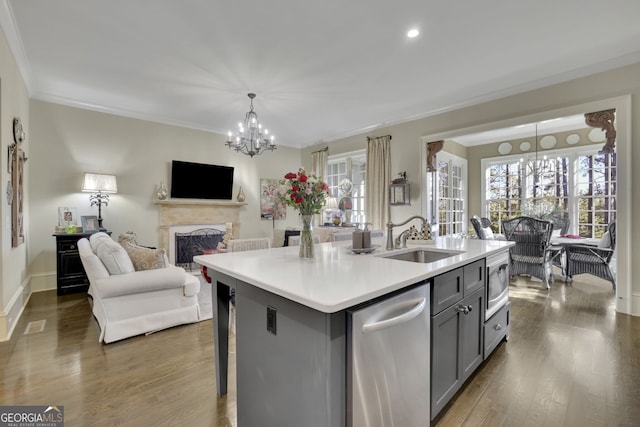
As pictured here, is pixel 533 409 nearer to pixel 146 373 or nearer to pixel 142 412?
pixel 142 412

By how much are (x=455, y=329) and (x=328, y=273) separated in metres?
0.93

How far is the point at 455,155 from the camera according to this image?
278 inches

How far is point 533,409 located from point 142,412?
2.38 metres

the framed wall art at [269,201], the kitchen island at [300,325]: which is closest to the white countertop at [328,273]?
the kitchen island at [300,325]

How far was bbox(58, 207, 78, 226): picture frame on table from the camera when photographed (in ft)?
14.5

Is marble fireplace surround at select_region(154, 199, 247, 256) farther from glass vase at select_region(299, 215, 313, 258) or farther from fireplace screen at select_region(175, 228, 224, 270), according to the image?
glass vase at select_region(299, 215, 313, 258)

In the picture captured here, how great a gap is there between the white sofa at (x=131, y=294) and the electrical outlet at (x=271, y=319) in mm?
2057

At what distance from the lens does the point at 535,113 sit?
151 inches

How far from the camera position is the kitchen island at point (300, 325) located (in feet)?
3.49

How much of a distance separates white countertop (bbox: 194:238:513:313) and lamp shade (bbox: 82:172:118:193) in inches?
146

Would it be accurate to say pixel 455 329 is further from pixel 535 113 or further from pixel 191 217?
pixel 191 217

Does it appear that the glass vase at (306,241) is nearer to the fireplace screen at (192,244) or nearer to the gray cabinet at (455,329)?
the gray cabinet at (455,329)

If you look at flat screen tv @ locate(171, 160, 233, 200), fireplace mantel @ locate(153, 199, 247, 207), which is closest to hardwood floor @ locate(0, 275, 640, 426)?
fireplace mantel @ locate(153, 199, 247, 207)

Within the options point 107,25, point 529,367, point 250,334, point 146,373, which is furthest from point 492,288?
point 107,25
